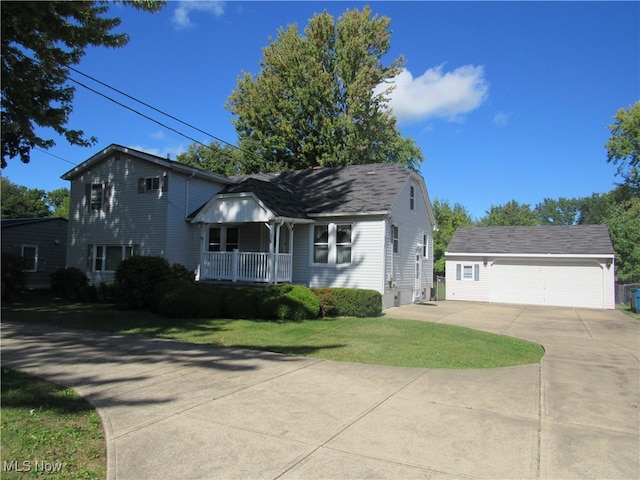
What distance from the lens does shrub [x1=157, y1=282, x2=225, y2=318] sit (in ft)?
44.9

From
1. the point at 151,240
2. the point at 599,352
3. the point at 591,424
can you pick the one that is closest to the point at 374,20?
the point at 151,240

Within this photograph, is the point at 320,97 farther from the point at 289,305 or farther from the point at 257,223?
the point at 289,305

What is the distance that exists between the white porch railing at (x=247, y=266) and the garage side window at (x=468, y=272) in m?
12.8

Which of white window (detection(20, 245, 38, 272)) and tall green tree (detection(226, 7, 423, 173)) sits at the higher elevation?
tall green tree (detection(226, 7, 423, 173))

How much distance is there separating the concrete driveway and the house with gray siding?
2129 cm

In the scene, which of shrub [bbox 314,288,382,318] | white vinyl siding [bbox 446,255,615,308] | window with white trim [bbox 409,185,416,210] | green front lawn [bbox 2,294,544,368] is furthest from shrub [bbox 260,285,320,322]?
white vinyl siding [bbox 446,255,615,308]

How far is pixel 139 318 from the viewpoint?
43.3ft

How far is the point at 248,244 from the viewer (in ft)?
64.4

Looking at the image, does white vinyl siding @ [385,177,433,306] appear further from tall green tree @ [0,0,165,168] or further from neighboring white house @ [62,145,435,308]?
tall green tree @ [0,0,165,168]

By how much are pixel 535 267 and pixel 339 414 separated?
22.7 meters

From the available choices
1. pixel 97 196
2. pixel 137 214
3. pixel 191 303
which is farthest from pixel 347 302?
pixel 97 196

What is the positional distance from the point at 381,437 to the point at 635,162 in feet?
184

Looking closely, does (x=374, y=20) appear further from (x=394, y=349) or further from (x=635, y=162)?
(x=635, y=162)

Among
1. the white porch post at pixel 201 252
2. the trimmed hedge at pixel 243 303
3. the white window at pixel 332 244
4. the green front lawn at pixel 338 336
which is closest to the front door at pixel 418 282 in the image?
the white window at pixel 332 244
